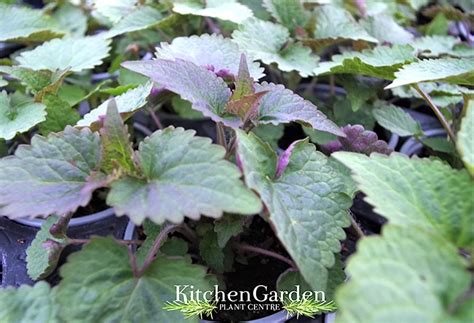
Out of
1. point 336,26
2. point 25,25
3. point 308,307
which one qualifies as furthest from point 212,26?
point 308,307

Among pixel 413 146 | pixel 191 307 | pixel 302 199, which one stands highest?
pixel 302 199

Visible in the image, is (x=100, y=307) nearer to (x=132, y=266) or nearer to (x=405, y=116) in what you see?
(x=132, y=266)

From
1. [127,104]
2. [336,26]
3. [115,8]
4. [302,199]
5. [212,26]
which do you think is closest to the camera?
[302,199]

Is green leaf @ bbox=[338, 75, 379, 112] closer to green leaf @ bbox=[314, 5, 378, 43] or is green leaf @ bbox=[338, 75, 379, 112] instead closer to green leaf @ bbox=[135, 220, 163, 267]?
green leaf @ bbox=[314, 5, 378, 43]

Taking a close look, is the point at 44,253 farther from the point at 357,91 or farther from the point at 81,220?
the point at 357,91

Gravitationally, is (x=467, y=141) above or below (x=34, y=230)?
above

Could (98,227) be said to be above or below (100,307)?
below

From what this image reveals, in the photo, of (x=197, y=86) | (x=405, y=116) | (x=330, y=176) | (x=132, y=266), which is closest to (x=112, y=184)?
(x=132, y=266)
